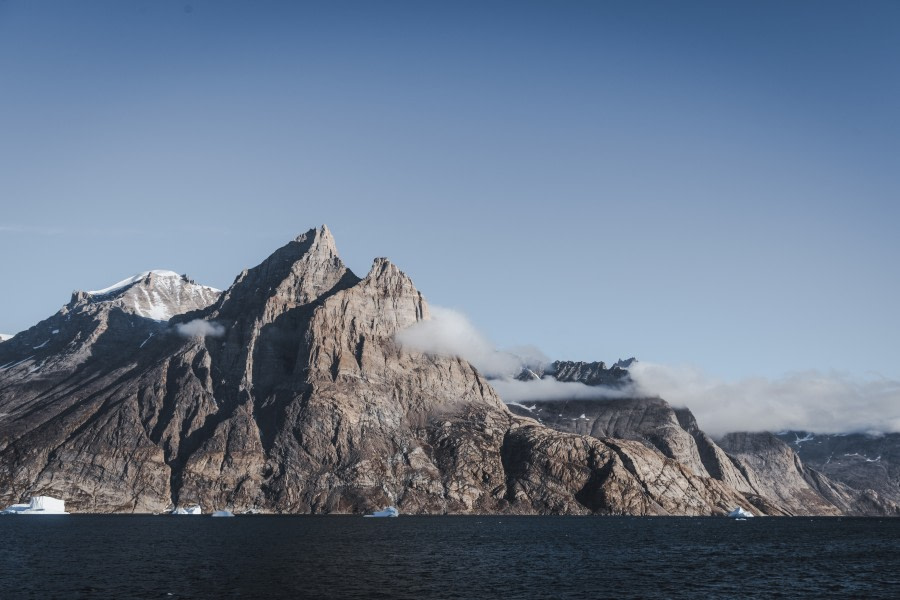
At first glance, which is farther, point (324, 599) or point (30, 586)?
point (30, 586)

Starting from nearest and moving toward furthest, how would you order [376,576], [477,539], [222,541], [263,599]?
[263,599]
[376,576]
[222,541]
[477,539]

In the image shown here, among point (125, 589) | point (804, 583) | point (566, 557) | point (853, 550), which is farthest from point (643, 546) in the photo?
point (125, 589)

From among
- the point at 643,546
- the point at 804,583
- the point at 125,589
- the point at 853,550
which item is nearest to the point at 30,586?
the point at 125,589

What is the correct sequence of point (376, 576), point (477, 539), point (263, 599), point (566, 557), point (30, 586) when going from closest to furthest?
point (263, 599) → point (30, 586) → point (376, 576) → point (566, 557) → point (477, 539)

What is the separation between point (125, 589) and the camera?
103000 mm

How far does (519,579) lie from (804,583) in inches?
1749

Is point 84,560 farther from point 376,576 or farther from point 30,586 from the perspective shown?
point 376,576

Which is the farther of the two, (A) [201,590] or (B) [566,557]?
(B) [566,557]

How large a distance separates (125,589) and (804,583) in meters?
99.7

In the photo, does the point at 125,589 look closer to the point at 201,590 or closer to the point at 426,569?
the point at 201,590

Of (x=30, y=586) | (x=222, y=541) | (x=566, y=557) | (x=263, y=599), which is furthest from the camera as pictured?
(x=222, y=541)

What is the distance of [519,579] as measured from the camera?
397 feet

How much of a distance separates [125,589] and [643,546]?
12448 centimetres

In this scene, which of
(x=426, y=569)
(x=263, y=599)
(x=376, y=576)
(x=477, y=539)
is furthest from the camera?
(x=477, y=539)
